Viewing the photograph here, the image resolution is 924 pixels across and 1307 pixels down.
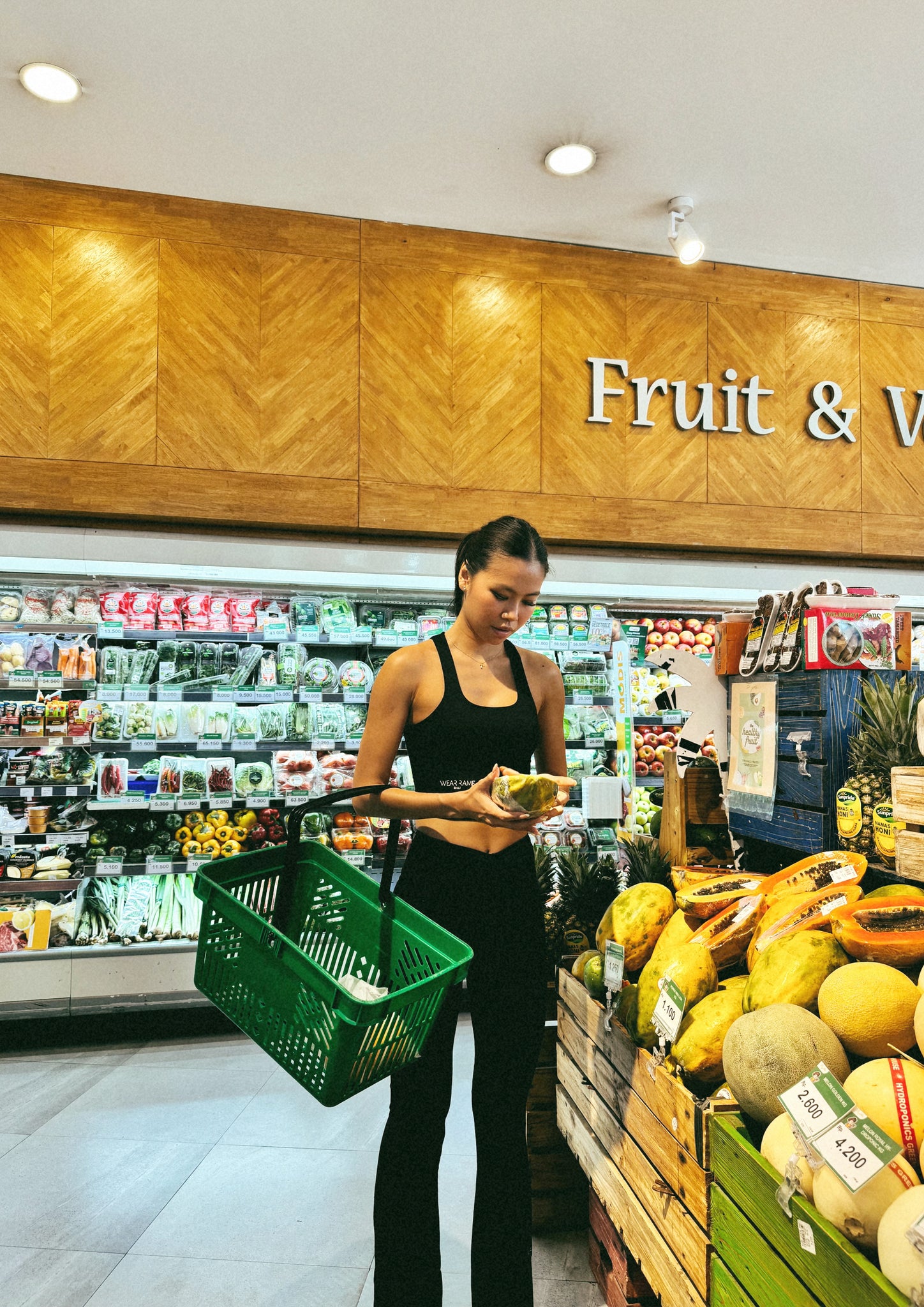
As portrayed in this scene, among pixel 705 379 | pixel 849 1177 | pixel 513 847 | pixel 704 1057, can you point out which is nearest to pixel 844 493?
pixel 705 379

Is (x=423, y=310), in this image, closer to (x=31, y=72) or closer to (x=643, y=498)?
(x=643, y=498)

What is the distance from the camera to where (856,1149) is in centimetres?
94

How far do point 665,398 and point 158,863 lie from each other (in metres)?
3.21

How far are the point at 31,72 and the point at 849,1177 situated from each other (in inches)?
145

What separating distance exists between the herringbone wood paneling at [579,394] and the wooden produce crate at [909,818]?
2.56 m

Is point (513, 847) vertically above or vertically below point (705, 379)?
below

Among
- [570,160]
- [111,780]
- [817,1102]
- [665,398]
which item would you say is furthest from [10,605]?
[817,1102]

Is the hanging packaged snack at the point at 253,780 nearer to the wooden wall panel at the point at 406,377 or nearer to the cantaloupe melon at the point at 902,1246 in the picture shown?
the wooden wall panel at the point at 406,377

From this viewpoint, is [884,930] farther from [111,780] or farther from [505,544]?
[111,780]

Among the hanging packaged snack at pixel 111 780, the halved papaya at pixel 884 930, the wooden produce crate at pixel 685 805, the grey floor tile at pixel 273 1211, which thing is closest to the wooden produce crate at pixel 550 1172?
the grey floor tile at pixel 273 1211

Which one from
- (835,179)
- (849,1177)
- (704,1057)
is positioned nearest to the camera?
(849,1177)

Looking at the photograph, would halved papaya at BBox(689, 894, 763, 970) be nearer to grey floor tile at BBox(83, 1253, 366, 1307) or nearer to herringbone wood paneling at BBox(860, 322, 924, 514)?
grey floor tile at BBox(83, 1253, 366, 1307)

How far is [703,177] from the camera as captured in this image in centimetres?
334

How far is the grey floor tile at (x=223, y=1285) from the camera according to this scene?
194 cm
